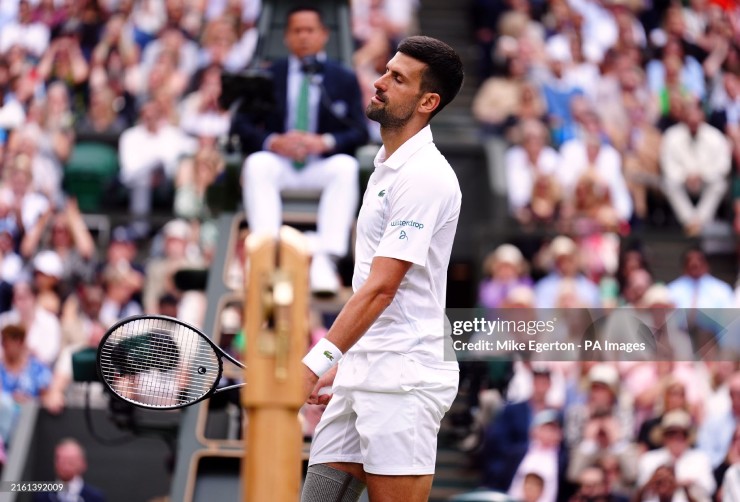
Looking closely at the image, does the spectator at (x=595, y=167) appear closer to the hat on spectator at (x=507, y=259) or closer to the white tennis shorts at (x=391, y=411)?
the hat on spectator at (x=507, y=259)

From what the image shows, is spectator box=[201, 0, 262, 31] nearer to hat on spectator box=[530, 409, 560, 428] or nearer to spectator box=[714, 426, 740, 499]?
hat on spectator box=[530, 409, 560, 428]

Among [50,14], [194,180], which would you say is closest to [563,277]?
[194,180]

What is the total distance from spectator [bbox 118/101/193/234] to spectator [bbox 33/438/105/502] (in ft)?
12.3

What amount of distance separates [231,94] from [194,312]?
9.06 feet

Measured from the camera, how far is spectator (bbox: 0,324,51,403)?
1069 centimetres

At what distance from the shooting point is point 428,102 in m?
4.54

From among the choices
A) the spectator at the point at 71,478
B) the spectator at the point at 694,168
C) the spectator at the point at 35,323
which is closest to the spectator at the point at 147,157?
the spectator at the point at 35,323

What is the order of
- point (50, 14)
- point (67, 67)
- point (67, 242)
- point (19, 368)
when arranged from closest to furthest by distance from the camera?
1. point (19, 368)
2. point (67, 242)
3. point (67, 67)
4. point (50, 14)

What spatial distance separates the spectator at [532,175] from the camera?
44.2 feet

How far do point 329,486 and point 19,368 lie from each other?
6673mm

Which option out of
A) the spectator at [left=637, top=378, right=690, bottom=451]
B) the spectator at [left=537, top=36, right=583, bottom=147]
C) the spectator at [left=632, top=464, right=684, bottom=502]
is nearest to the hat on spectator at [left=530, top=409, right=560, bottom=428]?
the spectator at [left=637, top=378, right=690, bottom=451]

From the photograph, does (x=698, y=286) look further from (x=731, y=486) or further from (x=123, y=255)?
(x=123, y=255)

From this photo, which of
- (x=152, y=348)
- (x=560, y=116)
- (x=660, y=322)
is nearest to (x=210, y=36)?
(x=560, y=116)

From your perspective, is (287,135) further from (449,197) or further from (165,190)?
(165,190)
